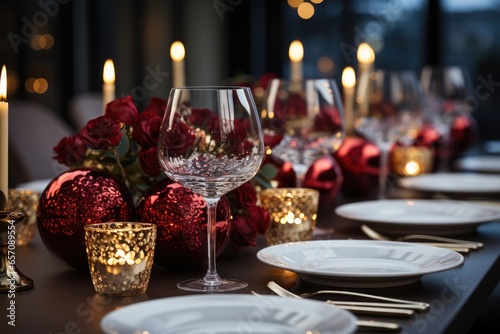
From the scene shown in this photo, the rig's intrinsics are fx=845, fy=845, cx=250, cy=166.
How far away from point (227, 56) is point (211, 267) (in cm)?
532

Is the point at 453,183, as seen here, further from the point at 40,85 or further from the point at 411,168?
the point at 40,85

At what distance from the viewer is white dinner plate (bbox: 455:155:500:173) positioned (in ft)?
8.75

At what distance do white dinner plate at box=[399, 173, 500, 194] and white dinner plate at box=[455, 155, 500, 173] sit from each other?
0.47m

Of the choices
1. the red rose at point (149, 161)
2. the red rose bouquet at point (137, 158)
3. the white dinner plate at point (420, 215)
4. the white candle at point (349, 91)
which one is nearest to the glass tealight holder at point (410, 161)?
the white candle at point (349, 91)

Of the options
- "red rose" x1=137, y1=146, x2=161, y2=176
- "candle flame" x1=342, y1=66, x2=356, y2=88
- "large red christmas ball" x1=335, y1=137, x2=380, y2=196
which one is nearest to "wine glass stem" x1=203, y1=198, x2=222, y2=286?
"red rose" x1=137, y1=146, x2=161, y2=176

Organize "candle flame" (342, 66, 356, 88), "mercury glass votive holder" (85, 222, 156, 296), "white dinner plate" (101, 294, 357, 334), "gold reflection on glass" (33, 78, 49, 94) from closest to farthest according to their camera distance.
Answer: "white dinner plate" (101, 294, 357, 334)
"mercury glass votive holder" (85, 222, 156, 296)
"candle flame" (342, 66, 356, 88)
"gold reflection on glass" (33, 78, 49, 94)

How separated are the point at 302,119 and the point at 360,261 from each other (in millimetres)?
415

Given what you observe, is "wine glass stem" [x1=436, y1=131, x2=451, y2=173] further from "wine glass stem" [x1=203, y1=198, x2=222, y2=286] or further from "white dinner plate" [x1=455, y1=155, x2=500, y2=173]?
"wine glass stem" [x1=203, y1=198, x2=222, y2=286]

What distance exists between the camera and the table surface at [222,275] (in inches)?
34.9

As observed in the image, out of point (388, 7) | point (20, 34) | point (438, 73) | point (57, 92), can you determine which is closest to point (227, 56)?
point (388, 7)

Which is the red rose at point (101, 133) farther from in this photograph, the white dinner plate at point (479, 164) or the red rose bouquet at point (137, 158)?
the white dinner plate at point (479, 164)

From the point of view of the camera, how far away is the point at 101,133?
1148mm

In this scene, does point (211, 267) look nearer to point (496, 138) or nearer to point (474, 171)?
point (474, 171)

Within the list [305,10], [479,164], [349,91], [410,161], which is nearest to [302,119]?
[349,91]
